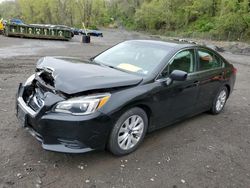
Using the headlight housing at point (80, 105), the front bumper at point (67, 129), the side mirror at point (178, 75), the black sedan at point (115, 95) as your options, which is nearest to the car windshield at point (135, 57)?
the black sedan at point (115, 95)

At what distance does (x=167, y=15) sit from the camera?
64.8m

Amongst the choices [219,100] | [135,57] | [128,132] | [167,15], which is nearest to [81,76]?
[128,132]

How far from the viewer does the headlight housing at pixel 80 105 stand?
310 cm

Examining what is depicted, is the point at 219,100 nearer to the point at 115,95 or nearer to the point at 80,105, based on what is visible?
the point at 115,95

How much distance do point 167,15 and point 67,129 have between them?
6564cm

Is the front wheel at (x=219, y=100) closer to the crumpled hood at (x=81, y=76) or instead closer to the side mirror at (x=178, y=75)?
the side mirror at (x=178, y=75)

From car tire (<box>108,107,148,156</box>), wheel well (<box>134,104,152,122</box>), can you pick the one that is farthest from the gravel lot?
wheel well (<box>134,104,152,122</box>)

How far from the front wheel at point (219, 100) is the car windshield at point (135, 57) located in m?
1.90

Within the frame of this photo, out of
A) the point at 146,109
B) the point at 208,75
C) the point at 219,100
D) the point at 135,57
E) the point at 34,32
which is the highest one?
the point at 135,57

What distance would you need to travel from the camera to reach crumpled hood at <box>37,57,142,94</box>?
125 inches

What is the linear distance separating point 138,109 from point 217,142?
1.69 m

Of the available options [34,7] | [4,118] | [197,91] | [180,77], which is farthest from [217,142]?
[34,7]

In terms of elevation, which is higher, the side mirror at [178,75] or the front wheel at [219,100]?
the side mirror at [178,75]

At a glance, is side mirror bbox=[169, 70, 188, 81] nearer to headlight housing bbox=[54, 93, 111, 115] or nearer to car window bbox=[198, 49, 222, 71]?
car window bbox=[198, 49, 222, 71]
